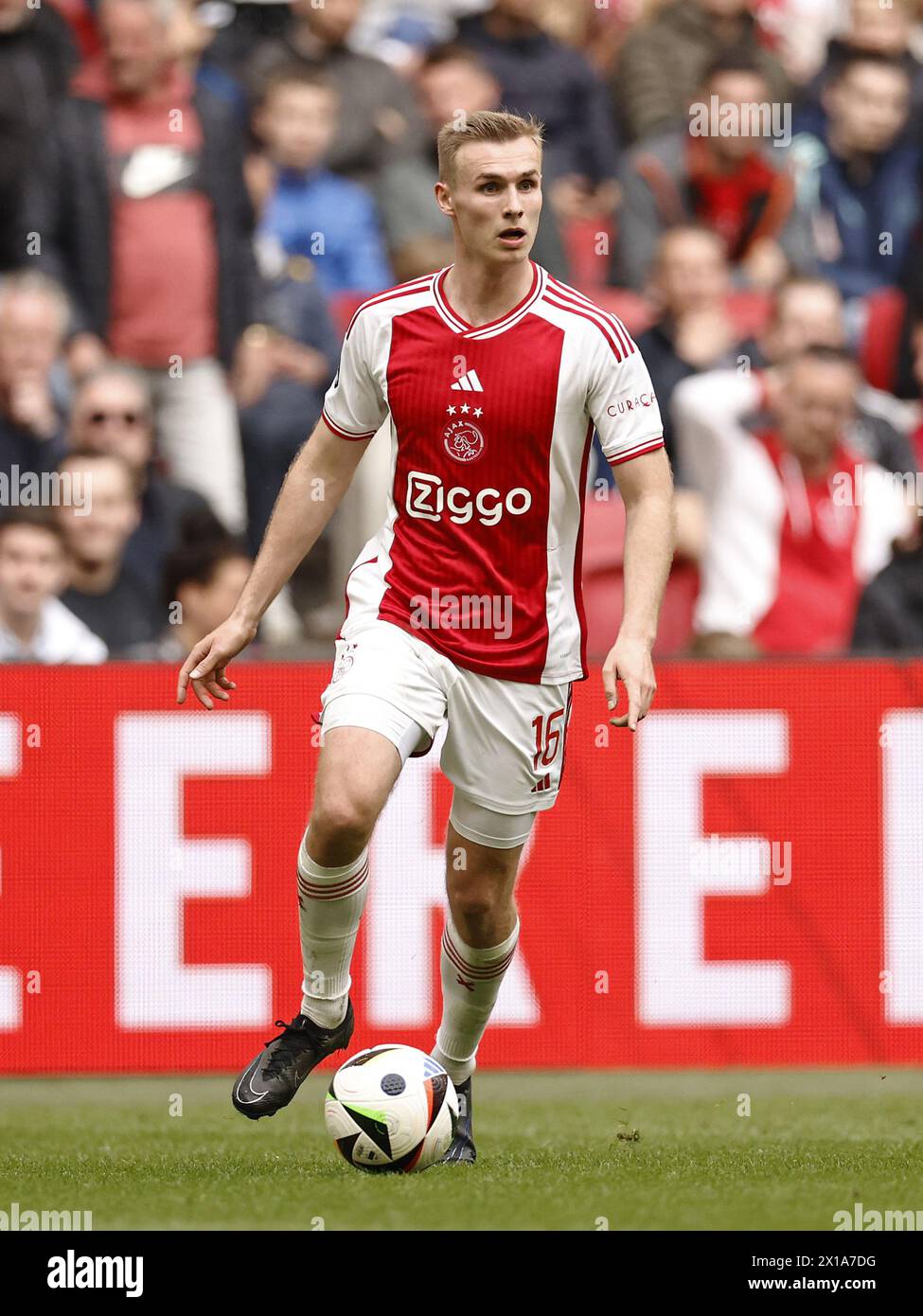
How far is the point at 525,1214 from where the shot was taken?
4648 mm

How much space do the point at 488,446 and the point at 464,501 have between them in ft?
0.50

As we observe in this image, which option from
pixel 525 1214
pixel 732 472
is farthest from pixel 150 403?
pixel 525 1214

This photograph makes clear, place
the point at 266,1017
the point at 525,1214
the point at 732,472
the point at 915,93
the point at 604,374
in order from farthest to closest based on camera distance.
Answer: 1. the point at 915,93
2. the point at 732,472
3. the point at 266,1017
4. the point at 604,374
5. the point at 525,1214

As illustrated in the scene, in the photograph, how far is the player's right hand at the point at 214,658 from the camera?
5.33 m

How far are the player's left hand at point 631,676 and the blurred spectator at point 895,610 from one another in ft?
12.3

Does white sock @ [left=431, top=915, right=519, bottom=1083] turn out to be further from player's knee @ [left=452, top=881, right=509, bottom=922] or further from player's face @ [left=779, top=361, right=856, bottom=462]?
player's face @ [left=779, top=361, right=856, bottom=462]

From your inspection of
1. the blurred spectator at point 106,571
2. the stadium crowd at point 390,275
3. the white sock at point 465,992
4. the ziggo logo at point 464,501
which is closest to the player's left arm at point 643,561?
the ziggo logo at point 464,501

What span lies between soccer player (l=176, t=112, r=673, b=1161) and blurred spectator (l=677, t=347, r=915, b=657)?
330cm

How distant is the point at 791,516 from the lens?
884cm

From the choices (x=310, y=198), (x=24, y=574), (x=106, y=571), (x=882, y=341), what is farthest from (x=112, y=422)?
(x=882, y=341)

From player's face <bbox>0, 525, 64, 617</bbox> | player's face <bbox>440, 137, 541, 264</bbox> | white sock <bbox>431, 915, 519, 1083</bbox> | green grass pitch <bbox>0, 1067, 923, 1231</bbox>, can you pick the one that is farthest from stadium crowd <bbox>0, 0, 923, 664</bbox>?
player's face <bbox>440, 137, 541, 264</bbox>

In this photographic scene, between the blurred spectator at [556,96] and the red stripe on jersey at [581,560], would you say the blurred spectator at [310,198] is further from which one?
the red stripe on jersey at [581,560]

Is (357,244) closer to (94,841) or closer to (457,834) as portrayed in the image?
(94,841)

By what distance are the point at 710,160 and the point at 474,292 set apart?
5337 mm
